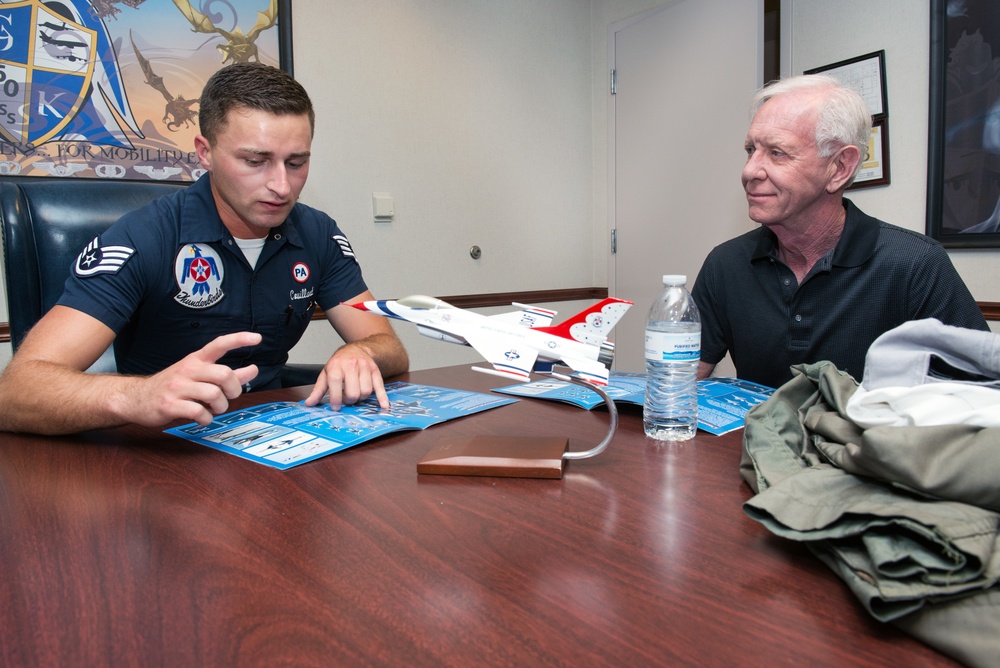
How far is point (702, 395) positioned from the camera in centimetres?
135

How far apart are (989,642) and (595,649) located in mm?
291

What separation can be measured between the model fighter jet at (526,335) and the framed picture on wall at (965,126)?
220 centimetres

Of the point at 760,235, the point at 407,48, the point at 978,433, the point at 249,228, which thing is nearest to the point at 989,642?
the point at 978,433

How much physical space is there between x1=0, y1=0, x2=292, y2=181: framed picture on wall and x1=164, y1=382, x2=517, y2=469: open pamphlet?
179 centimetres

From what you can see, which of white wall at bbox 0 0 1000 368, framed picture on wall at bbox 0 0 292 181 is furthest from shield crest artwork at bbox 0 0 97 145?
white wall at bbox 0 0 1000 368

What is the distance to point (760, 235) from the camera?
196 cm

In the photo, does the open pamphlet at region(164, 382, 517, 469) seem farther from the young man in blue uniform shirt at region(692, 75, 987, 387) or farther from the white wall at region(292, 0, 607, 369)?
the white wall at region(292, 0, 607, 369)

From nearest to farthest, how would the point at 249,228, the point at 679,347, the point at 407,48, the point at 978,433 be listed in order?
the point at 978,433 < the point at 679,347 < the point at 249,228 < the point at 407,48

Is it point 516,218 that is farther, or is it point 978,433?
point 516,218

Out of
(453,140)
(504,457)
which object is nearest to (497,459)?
(504,457)

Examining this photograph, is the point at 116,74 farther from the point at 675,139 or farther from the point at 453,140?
the point at 675,139

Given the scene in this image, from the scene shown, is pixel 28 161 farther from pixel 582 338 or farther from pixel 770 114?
pixel 770 114

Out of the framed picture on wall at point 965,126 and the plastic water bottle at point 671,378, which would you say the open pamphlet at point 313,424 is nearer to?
the plastic water bottle at point 671,378

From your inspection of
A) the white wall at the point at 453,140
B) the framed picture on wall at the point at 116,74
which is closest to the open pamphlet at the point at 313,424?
the framed picture on wall at the point at 116,74
